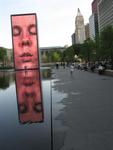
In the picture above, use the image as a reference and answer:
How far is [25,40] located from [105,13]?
8881 centimetres

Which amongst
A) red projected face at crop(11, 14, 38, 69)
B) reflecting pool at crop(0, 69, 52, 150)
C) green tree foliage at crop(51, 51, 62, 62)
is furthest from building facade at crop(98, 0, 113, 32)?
reflecting pool at crop(0, 69, 52, 150)

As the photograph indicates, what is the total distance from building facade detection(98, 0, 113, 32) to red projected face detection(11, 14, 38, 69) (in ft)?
248

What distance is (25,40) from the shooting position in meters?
47.6

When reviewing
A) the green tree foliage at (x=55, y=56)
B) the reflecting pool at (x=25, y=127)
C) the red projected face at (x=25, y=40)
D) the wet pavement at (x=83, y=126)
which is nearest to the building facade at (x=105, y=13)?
the green tree foliage at (x=55, y=56)

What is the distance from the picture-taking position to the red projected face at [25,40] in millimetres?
47500

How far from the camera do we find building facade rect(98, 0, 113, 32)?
123438 millimetres

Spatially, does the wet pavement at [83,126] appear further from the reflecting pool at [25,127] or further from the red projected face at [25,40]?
the red projected face at [25,40]

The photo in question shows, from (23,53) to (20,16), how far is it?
4.41m

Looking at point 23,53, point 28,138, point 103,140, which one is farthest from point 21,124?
point 23,53

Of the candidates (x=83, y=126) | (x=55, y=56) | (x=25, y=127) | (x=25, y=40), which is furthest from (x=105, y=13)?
(x=25, y=127)

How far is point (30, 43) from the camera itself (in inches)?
1890

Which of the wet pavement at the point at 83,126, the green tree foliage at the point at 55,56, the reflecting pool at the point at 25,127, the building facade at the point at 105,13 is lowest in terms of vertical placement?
the wet pavement at the point at 83,126

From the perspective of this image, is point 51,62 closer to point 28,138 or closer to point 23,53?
point 23,53

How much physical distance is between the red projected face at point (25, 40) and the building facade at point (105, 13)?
2972 inches
